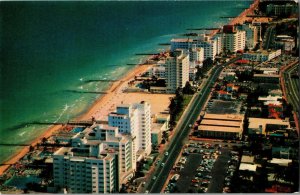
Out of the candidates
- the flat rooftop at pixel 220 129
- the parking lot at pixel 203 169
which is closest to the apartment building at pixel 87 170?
the parking lot at pixel 203 169

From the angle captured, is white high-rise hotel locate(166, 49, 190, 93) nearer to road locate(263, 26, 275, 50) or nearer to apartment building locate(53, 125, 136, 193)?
road locate(263, 26, 275, 50)

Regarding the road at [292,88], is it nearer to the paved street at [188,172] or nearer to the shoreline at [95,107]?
the paved street at [188,172]

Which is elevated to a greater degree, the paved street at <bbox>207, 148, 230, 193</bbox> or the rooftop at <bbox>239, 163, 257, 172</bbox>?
the rooftop at <bbox>239, 163, 257, 172</bbox>

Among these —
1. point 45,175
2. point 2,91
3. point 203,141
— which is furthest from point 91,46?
point 45,175

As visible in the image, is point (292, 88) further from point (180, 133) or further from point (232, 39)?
point (232, 39)

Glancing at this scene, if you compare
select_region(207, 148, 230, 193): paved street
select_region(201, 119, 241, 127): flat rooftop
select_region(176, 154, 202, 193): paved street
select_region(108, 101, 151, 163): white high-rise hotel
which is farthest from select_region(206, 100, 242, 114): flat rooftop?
select_region(108, 101, 151, 163): white high-rise hotel

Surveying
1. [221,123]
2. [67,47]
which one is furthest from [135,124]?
[67,47]
